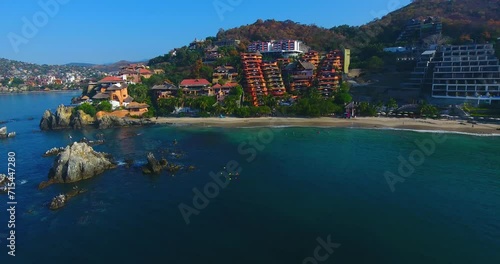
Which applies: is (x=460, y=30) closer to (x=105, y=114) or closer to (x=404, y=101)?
(x=404, y=101)

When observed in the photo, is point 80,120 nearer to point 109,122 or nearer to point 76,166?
point 109,122

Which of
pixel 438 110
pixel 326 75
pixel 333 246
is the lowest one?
pixel 333 246

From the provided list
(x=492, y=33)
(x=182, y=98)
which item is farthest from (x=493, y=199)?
(x=492, y=33)

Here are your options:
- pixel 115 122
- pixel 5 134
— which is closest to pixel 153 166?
pixel 115 122

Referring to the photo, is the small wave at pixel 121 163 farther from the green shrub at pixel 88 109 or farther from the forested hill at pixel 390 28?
the forested hill at pixel 390 28

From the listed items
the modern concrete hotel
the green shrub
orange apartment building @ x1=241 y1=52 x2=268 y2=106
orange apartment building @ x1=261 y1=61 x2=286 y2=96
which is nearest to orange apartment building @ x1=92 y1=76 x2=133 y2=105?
the green shrub

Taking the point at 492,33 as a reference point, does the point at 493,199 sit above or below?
below
